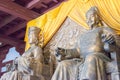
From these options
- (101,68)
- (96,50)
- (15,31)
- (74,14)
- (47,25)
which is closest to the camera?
(101,68)

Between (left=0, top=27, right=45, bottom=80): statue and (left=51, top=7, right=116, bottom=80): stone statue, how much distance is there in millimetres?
422

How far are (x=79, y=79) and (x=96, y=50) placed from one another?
0.42 metres

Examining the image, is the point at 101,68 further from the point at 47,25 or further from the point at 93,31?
the point at 47,25

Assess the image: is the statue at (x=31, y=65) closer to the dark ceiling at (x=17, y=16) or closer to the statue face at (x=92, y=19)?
the statue face at (x=92, y=19)

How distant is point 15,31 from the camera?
20.1 feet

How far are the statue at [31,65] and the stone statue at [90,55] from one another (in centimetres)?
Result: 42

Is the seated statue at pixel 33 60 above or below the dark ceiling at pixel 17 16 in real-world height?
below

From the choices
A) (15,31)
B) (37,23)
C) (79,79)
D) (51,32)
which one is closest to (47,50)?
(51,32)

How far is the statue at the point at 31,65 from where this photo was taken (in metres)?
3.32

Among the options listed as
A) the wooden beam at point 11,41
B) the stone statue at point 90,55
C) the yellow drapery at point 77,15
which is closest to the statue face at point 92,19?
the stone statue at point 90,55

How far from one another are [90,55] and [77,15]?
1.25 metres

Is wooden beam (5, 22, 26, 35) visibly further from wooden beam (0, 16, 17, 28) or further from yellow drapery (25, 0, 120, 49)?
yellow drapery (25, 0, 120, 49)

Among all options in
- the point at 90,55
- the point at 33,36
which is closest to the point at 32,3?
the point at 33,36

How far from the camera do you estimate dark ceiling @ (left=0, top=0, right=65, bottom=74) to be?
15.7 feet
